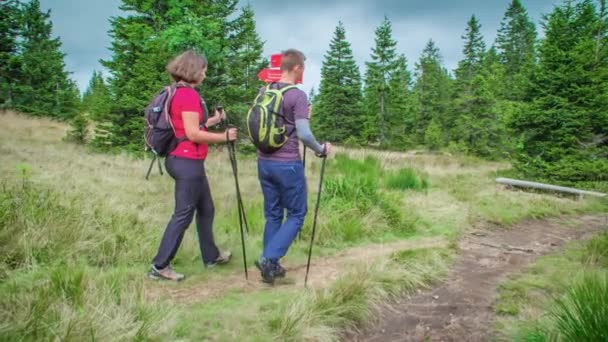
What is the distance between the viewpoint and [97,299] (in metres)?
2.87

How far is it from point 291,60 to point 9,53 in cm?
2705

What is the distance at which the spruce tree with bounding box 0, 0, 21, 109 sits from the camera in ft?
75.5

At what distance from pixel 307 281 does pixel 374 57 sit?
123 ft

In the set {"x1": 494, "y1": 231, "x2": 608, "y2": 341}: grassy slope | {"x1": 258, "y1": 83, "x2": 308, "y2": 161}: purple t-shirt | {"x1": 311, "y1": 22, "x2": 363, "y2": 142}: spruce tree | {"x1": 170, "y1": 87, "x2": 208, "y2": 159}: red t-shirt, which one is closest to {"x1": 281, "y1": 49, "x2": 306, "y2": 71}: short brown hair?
{"x1": 258, "y1": 83, "x2": 308, "y2": 161}: purple t-shirt

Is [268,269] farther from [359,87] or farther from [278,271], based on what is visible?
[359,87]

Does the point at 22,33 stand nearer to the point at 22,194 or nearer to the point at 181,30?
the point at 181,30

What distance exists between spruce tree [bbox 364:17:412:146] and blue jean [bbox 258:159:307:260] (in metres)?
34.6

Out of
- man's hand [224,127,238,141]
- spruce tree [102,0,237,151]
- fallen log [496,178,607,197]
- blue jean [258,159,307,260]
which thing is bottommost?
fallen log [496,178,607,197]

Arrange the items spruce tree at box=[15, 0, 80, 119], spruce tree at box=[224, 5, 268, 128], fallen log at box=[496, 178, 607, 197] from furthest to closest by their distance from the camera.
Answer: spruce tree at box=[15, 0, 80, 119] < spruce tree at box=[224, 5, 268, 128] < fallen log at box=[496, 178, 607, 197]

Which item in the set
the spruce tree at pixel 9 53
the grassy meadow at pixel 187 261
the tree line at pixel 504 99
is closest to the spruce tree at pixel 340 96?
the tree line at pixel 504 99

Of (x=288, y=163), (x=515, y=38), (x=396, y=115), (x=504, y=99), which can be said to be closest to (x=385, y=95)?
(x=396, y=115)

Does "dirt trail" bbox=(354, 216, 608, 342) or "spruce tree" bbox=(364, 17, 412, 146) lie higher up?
"spruce tree" bbox=(364, 17, 412, 146)

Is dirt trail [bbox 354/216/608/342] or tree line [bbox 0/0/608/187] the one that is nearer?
dirt trail [bbox 354/216/608/342]

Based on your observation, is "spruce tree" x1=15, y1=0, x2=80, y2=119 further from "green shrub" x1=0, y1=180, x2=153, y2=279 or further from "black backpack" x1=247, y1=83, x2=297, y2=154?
"black backpack" x1=247, y1=83, x2=297, y2=154
